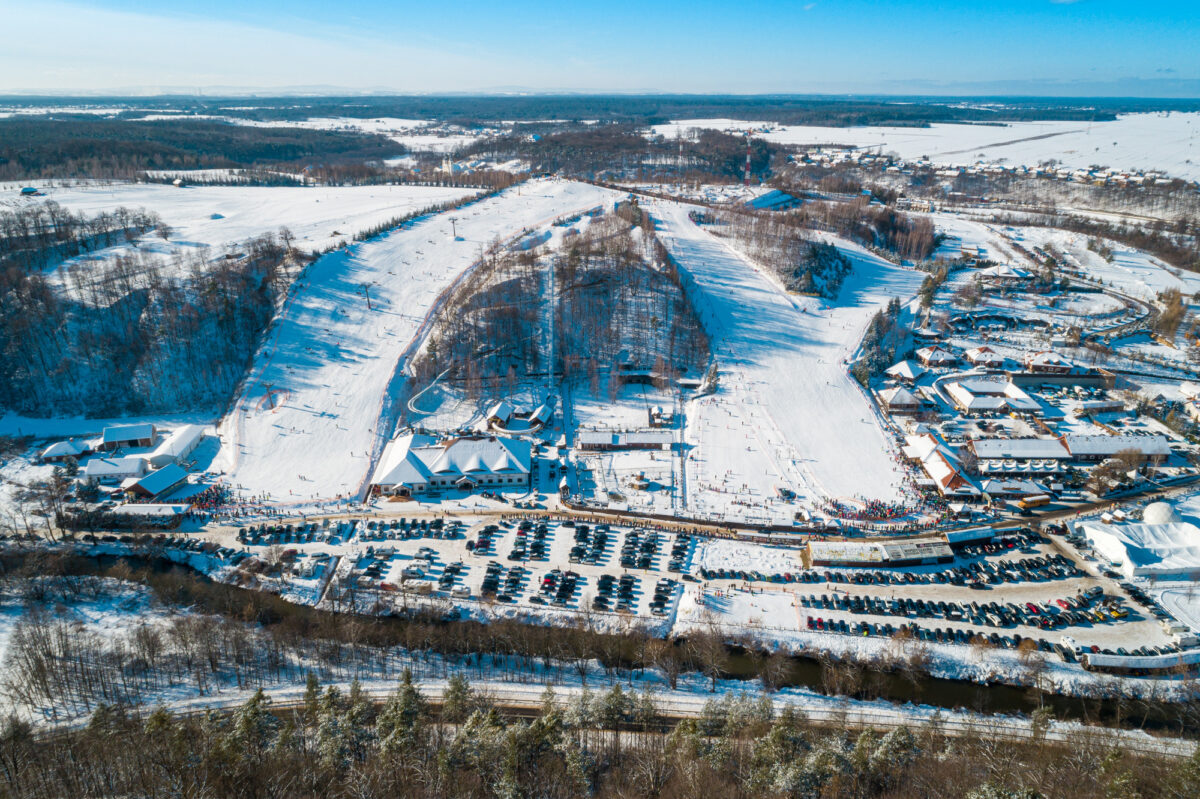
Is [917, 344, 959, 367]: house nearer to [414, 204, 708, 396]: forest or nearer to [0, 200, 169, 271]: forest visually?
[414, 204, 708, 396]: forest

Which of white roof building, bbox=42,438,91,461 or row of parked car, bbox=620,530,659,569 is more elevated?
white roof building, bbox=42,438,91,461

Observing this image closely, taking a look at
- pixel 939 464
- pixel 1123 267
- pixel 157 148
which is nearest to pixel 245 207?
pixel 157 148

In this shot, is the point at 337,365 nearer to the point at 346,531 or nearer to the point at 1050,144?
the point at 346,531

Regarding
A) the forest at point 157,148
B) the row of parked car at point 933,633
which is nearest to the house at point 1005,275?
the row of parked car at point 933,633

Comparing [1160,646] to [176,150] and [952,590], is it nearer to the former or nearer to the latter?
[952,590]

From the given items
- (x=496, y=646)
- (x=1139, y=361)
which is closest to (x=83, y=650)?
(x=496, y=646)

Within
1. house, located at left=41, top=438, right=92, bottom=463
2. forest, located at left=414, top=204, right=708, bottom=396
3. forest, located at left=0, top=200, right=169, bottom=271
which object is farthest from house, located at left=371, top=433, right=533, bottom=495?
forest, located at left=0, top=200, right=169, bottom=271

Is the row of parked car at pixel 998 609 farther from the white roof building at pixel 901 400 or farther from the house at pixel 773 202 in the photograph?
the house at pixel 773 202
